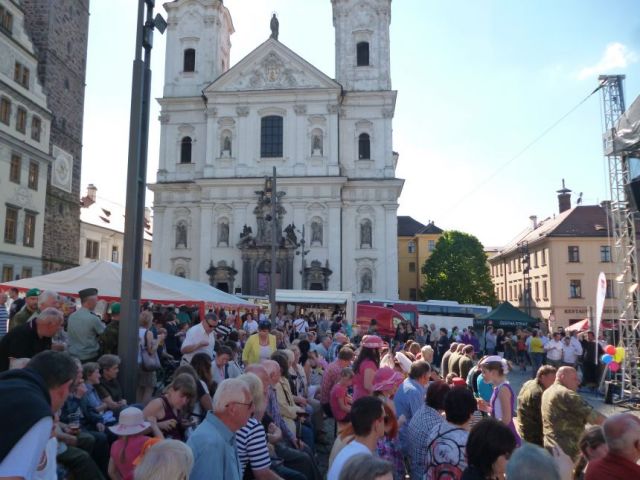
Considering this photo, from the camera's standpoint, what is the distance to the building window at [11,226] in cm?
2588

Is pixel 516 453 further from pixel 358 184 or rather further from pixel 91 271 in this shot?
pixel 358 184

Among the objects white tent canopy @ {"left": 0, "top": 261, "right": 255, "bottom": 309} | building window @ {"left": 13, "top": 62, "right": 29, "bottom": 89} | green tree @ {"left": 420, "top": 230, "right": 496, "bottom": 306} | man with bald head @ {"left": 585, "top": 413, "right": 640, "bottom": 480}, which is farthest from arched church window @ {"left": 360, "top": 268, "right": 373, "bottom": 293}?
man with bald head @ {"left": 585, "top": 413, "right": 640, "bottom": 480}

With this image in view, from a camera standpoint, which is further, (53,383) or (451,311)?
(451,311)

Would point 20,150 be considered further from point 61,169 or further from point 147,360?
point 147,360

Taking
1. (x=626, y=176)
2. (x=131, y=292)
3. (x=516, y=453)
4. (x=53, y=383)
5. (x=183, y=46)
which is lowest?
(x=516, y=453)

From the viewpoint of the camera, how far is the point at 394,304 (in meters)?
33.8

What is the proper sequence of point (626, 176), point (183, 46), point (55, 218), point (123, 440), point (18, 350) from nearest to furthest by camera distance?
point (123, 440)
point (18, 350)
point (626, 176)
point (55, 218)
point (183, 46)

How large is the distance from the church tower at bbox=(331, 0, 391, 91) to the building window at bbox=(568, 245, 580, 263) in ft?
69.8

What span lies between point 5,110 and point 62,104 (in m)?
6.29

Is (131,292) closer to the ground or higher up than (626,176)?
closer to the ground

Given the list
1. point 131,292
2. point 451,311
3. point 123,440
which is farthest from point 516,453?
point 451,311

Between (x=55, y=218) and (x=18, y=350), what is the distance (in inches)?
1088

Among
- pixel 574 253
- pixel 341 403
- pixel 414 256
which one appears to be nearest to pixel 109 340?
pixel 341 403

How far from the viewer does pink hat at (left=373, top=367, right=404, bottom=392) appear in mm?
5992
